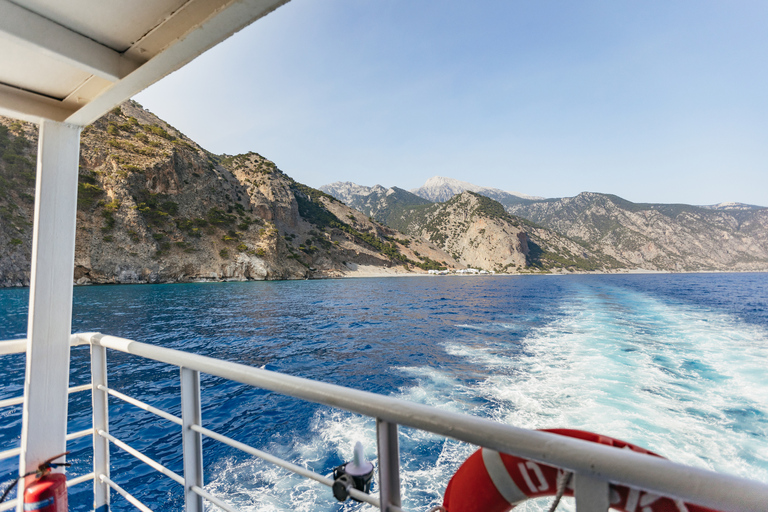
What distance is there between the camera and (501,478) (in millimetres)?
732

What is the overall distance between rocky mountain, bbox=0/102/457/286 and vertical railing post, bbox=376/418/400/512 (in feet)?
126

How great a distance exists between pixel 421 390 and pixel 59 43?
21.4 ft

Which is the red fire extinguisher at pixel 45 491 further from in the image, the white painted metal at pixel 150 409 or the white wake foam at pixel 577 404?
the white wake foam at pixel 577 404

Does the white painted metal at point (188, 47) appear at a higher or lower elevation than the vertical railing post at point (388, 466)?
higher

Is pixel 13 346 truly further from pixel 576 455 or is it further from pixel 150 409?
pixel 576 455

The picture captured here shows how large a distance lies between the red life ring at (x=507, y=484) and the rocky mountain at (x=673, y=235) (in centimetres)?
11892

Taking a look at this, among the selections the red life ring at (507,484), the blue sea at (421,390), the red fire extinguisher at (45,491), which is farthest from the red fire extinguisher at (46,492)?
the blue sea at (421,390)

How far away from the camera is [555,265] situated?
86.4 m

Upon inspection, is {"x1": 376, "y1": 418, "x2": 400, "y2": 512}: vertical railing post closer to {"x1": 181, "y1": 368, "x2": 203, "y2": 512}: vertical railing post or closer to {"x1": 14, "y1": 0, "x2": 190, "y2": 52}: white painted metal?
{"x1": 181, "y1": 368, "x2": 203, "y2": 512}: vertical railing post

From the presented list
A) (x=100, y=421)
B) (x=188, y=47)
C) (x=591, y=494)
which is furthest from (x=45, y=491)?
(x=591, y=494)

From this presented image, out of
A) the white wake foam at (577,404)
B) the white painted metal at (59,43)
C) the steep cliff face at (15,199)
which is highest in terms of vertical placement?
the steep cliff face at (15,199)

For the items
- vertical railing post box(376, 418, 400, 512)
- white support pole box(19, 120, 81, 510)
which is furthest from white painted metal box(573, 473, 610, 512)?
white support pole box(19, 120, 81, 510)

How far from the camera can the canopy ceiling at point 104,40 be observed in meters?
1.17

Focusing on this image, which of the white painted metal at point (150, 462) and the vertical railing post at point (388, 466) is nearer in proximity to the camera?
the vertical railing post at point (388, 466)
